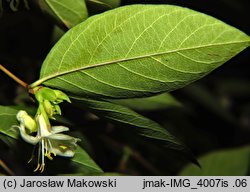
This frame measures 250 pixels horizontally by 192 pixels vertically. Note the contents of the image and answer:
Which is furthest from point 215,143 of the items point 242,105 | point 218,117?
point 242,105

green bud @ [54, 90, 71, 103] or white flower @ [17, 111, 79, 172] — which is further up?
green bud @ [54, 90, 71, 103]

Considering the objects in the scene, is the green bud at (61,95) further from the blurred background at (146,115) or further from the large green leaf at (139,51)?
the blurred background at (146,115)

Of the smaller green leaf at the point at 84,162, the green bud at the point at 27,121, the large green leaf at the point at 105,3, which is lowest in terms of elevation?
the smaller green leaf at the point at 84,162

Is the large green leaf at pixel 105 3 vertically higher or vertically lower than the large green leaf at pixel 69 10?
higher

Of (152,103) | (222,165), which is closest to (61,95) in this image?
(152,103)

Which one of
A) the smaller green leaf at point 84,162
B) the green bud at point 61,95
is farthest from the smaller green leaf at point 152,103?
the green bud at point 61,95

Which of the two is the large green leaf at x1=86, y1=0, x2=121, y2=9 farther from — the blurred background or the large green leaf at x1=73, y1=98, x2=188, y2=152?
the large green leaf at x1=73, y1=98, x2=188, y2=152

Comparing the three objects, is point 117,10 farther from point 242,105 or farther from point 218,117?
point 242,105

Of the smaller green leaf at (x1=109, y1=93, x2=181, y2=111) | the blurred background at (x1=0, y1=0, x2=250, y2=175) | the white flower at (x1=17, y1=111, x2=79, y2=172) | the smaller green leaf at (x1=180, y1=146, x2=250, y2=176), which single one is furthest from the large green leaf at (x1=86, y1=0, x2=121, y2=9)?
the smaller green leaf at (x1=180, y1=146, x2=250, y2=176)
